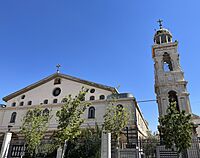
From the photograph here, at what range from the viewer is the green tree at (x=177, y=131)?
15492mm

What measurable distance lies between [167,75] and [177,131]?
11.3 m

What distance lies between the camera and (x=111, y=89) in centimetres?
2723

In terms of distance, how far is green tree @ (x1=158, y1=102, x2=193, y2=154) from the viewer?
15.5m

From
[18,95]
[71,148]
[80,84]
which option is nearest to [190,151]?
[71,148]

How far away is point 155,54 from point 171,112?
12390 millimetres

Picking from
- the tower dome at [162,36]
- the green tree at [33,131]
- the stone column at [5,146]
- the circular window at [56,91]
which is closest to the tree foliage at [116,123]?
the green tree at [33,131]

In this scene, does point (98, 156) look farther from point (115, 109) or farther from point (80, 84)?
point (80, 84)

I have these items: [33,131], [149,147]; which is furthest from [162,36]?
[33,131]

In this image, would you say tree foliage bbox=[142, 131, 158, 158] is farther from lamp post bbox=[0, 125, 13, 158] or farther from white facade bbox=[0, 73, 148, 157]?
lamp post bbox=[0, 125, 13, 158]

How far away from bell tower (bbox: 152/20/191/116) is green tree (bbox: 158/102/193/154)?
22.2 ft

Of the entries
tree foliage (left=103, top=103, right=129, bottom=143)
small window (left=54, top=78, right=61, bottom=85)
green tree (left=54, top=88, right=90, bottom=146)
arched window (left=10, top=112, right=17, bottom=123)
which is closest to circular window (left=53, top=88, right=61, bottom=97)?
small window (left=54, top=78, right=61, bottom=85)

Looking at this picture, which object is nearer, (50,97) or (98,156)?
(98,156)

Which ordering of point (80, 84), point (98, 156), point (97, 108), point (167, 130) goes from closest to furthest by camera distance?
point (98, 156), point (167, 130), point (97, 108), point (80, 84)

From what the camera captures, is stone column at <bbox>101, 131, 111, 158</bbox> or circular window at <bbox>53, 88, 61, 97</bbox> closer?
stone column at <bbox>101, 131, 111, 158</bbox>
